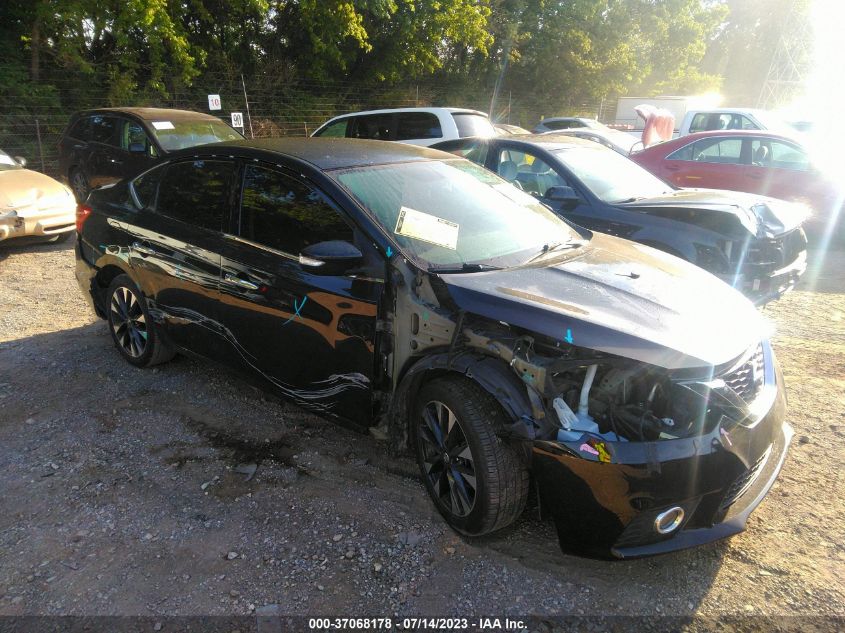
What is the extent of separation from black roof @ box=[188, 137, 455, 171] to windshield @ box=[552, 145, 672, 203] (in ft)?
7.58

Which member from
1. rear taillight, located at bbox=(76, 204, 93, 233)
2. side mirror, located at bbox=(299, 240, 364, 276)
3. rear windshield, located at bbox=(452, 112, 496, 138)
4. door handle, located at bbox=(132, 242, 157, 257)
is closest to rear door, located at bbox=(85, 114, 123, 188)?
rear taillight, located at bbox=(76, 204, 93, 233)

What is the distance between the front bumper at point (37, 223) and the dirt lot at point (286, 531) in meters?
4.19

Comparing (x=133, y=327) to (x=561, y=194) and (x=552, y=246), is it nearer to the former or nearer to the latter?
(x=552, y=246)

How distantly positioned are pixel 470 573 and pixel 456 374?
2.75ft

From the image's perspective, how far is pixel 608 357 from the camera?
2.36 meters

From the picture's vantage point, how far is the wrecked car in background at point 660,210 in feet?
16.5

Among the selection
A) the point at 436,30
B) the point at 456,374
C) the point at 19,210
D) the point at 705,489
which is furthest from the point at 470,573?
the point at 436,30

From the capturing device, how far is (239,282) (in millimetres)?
3445

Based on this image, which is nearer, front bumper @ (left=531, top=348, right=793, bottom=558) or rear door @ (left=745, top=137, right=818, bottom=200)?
front bumper @ (left=531, top=348, right=793, bottom=558)

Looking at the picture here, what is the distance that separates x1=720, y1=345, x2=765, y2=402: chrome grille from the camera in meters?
2.51

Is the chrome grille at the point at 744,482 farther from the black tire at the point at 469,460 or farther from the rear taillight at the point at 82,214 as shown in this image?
the rear taillight at the point at 82,214

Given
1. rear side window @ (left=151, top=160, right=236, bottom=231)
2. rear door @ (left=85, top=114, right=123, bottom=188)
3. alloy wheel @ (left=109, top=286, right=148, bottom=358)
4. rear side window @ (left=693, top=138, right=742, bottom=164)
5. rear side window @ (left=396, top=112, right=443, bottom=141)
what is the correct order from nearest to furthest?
rear side window @ (left=151, top=160, right=236, bottom=231), alloy wheel @ (left=109, top=286, right=148, bottom=358), rear side window @ (left=693, top=138, right=742, bottom=164), rear door @ (left=85, top=114, right=123, bottom=188), rear side window @ (left=396, top=112, right=443, bottom=141)

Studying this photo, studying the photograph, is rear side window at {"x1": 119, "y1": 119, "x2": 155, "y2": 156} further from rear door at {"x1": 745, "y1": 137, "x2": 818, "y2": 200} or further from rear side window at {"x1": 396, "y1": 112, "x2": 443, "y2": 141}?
rear door at {"x1": 745, "y1": 137, "x2": 818, "y2": 200}

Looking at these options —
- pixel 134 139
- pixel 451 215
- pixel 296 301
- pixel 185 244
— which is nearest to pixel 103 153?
pixel 134 139
